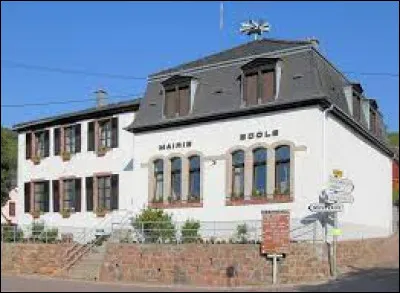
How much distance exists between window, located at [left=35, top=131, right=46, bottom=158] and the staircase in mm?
7290

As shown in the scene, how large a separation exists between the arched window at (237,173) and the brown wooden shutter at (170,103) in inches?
159

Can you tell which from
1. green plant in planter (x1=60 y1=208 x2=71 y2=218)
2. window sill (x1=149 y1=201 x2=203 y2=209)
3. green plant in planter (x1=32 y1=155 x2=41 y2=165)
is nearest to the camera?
window sill (x1=149 y1=201 x2=203 y2=209)

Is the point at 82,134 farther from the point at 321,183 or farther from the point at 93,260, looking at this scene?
the point at 321,183

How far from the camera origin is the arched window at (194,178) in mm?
32000

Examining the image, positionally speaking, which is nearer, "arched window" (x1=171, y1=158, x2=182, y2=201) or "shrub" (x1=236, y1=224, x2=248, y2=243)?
"shrub" (x1=236, y1=224, x2=248, y2=243)

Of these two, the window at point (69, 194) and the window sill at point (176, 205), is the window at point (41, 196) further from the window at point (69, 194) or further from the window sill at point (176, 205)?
the window sill at point (176, 205)

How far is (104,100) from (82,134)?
13.7ft

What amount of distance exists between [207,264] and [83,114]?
14.5 metres

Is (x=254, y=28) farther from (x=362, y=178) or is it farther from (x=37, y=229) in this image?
(x=37, y=229)

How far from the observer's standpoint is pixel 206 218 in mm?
31391

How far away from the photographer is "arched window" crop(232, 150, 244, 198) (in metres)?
30.5

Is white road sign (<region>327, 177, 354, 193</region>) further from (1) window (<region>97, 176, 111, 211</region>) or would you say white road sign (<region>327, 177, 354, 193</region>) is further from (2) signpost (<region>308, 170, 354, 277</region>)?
(1) window (<region>97, 176, 111, 211</region>)

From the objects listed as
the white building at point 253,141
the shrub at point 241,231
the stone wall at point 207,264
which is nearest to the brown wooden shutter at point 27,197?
the white building at point 253,141

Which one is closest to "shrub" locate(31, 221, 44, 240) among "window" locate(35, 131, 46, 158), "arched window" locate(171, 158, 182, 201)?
"window" locate(35, 131, 46, 158)
